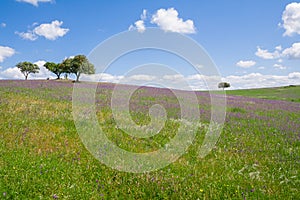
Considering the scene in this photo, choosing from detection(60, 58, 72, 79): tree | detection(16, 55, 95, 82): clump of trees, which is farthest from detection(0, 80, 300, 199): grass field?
detection(60, 58, 72, 79): tree

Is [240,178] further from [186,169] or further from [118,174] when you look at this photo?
[118,174]

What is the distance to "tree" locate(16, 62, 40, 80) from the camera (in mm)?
97787

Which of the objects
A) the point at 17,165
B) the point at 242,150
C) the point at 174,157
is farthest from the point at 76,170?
the point at 242,150

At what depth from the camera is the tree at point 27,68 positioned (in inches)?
3850

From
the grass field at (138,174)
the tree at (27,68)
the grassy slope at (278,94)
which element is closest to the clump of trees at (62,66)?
the tree at (27,68)

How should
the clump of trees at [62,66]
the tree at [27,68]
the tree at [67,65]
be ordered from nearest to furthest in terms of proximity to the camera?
1. the clump of trees at [62,66]
2. the tree at [67,65]
3. the tree at [27,68]

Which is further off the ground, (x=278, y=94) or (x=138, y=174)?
(x=278, y=94)

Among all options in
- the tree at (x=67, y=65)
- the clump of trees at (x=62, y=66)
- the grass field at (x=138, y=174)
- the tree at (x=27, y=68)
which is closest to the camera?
the grass field at (x=138, y=174)

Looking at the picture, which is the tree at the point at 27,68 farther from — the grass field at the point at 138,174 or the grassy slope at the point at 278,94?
the grass field at the point at 138,174

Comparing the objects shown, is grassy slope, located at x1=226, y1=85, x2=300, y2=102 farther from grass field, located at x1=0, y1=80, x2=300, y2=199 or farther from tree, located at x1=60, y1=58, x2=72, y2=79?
tree, located at x1=60, y1=58, x2=72, y2=79

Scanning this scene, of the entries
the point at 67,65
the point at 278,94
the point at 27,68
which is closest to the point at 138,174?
the point at 278,94

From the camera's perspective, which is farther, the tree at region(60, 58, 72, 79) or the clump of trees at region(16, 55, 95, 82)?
the tree at region(60, 58, 72, 79)

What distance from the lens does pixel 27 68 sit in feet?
323

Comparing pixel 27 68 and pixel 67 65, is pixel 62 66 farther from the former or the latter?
pixel 27 68
